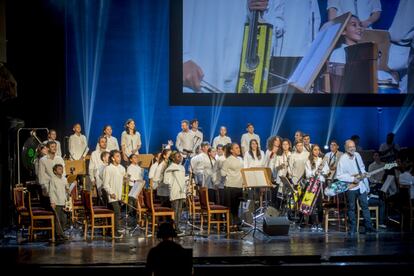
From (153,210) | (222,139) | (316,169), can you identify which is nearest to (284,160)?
(316,169)

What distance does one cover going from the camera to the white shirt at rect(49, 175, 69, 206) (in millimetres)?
13086

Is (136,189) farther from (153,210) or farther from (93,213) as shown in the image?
(93,213)

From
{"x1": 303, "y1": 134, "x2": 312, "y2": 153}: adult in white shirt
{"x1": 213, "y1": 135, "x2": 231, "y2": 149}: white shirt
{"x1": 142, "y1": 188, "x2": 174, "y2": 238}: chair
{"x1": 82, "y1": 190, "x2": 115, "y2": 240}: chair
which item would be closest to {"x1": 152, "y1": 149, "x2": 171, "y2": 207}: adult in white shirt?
{"x1": 142, "y1": 188, "x2": 174, "y2": 238}: chair

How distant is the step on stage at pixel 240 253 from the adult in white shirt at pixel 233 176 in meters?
0.67

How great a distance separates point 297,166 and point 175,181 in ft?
8.63

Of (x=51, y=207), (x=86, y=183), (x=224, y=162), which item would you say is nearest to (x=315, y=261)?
(x=224, y=162)

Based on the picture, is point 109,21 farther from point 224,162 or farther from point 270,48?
point 224,162

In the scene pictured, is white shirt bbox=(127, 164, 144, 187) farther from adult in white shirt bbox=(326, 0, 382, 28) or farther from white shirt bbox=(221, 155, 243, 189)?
adult in white shirt bbox=(326, 0, 382, 28)

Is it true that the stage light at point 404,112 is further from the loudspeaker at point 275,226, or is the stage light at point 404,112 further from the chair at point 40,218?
the chair at point 40,218

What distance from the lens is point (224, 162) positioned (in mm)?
14016

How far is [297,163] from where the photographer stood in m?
14.9

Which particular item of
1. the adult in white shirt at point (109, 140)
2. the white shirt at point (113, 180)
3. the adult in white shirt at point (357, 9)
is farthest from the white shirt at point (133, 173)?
the adult in white shirt at point (357, 9)

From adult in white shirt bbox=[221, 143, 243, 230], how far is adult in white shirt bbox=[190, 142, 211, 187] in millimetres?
1157

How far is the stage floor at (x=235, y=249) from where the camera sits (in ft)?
36.2
